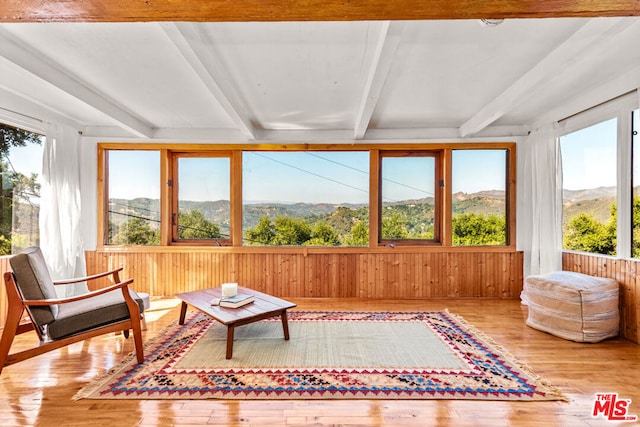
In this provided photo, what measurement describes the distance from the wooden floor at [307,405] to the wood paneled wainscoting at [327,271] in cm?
161

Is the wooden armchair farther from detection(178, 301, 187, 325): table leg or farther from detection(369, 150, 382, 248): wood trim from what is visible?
detection(369, 150, 382, 248): wood trim

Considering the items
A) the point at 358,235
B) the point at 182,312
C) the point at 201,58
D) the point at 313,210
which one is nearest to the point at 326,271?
the point at 358,235

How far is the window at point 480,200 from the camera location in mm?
4348

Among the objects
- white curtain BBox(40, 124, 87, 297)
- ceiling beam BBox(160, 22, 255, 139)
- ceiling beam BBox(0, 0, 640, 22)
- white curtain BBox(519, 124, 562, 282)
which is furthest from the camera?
white curtain BBox(519, 124, 562, 282)

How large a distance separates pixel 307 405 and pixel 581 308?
→ 102 inches

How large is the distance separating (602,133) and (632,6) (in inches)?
94.2

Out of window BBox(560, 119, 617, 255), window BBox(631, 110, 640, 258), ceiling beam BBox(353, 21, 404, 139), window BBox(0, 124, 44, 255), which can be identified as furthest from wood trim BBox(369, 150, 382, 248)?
window BBox(0, 124, 44, 255)

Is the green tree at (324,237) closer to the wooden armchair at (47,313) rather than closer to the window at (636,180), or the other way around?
the wooden armchair at (47,313)

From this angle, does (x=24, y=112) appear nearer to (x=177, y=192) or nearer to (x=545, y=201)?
(x=177, y=192)

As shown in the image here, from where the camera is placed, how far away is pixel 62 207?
3742mm

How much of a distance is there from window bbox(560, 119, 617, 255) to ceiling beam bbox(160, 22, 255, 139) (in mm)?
3763

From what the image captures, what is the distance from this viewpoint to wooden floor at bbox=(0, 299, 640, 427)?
178 centimetres

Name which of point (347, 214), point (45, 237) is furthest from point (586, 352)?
point (45, 237)

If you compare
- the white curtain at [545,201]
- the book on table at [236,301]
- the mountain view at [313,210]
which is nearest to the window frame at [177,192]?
the mountain view at [313,210]
